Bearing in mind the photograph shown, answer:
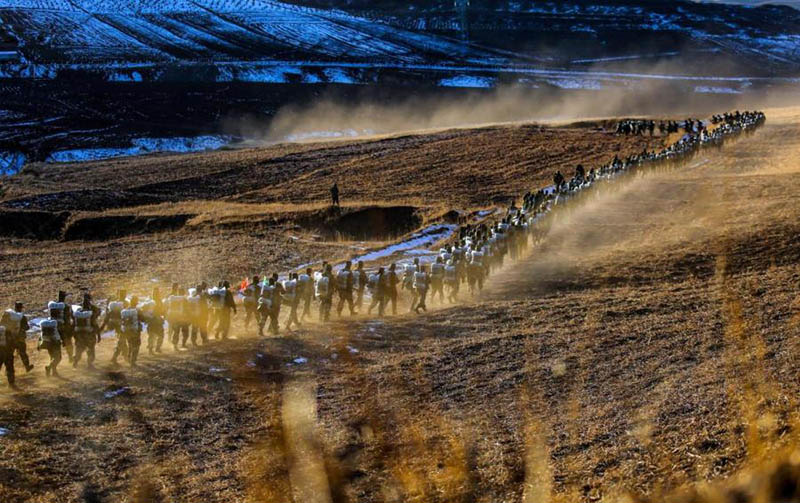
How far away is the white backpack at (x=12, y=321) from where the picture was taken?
54.8 ft

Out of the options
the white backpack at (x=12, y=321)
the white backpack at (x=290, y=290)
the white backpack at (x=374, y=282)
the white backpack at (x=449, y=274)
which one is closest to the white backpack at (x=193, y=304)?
the white backpack at (x=290, y=290)

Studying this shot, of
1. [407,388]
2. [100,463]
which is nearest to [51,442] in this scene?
[100,463]

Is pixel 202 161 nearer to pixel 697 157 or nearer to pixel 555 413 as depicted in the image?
pixel 697 157

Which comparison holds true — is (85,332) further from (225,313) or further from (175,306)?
(225,313)

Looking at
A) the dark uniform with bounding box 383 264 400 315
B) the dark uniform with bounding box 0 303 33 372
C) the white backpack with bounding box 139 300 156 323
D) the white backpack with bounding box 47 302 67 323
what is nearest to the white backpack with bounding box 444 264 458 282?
the dark uniform with bounding box 383 264 400 315

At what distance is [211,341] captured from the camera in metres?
20.0

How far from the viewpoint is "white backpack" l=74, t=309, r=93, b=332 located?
17875 millimetres

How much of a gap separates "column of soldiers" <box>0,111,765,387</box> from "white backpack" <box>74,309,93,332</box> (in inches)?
0.8

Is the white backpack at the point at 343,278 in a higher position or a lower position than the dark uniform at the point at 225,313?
higher

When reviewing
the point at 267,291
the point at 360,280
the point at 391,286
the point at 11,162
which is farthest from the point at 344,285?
the point at 11,162

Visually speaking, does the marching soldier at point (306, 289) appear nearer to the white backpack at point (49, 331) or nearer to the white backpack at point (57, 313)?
the white backpack at point (57, 313)

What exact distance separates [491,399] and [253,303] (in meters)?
7.60

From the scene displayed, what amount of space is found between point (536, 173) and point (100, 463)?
1526 inches

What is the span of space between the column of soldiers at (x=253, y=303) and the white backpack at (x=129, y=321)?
0.02m
